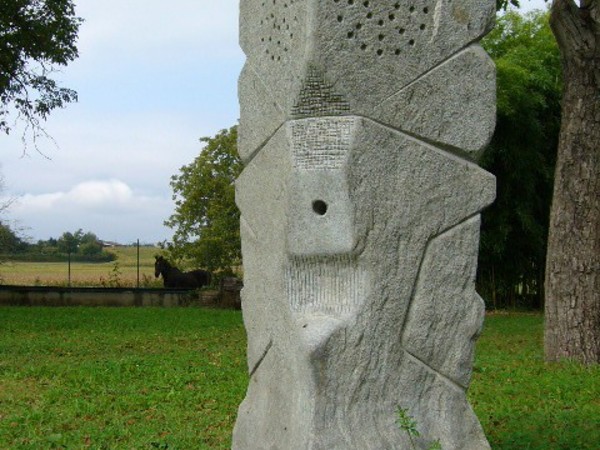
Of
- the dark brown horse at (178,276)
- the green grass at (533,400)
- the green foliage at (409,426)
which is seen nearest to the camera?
the green foliage at (409,426)

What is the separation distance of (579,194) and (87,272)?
1337cm

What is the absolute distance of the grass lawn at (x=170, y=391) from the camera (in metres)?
5.75

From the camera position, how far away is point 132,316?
14.3 m

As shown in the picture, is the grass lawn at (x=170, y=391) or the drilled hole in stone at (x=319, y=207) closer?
the drilled hole in stone at (x=319, y=207)

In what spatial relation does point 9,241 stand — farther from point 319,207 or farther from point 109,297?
point 319,207

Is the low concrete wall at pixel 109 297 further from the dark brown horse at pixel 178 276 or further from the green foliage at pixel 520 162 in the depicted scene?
the green foliage at pixel 520 162

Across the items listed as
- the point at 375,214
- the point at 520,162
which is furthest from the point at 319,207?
the point at 520,162

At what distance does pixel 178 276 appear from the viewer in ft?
60.5

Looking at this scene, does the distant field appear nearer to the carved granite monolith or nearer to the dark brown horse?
the dark brown horse

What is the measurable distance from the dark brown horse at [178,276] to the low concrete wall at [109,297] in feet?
2.25

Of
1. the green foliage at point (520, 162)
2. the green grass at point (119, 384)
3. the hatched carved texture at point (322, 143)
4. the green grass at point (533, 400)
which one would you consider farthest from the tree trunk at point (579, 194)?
the green foliage at point (520, 162)

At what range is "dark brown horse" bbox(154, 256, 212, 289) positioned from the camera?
18328mm

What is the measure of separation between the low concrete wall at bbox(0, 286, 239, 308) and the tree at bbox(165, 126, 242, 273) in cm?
158

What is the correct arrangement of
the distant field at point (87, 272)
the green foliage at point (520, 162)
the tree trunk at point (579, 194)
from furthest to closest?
the distant field at point (87, 272), the green foliage at point (520, 162), the tree trunk at point (579, 194)
